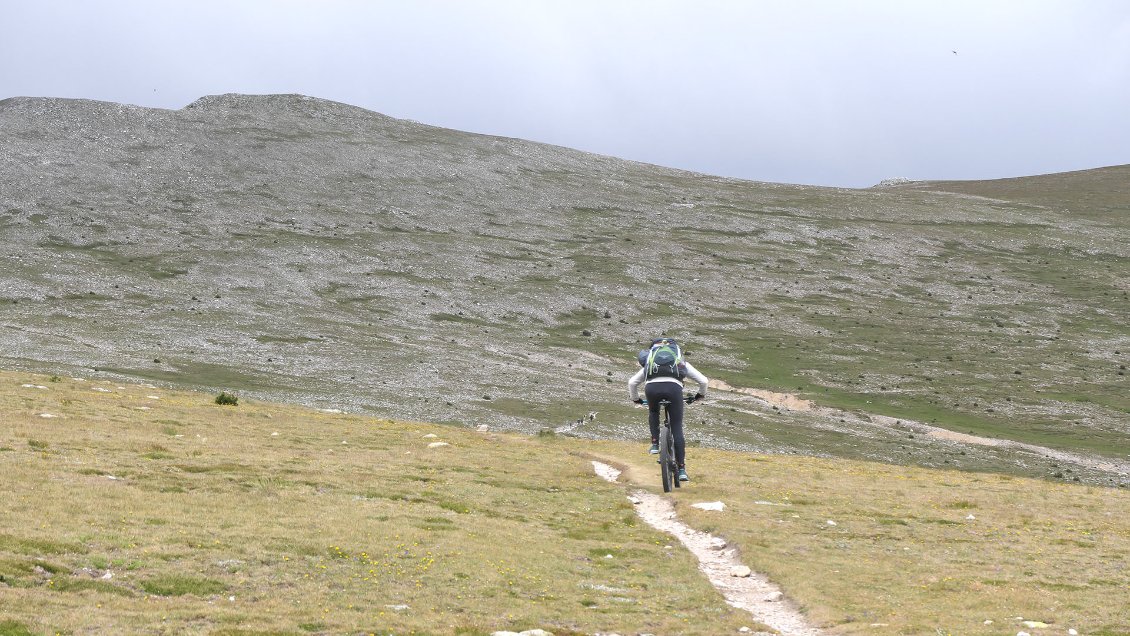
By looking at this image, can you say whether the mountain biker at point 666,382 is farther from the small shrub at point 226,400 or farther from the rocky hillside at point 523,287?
the rocky hillside at point 523,287

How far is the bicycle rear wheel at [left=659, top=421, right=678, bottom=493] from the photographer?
33.2 meters

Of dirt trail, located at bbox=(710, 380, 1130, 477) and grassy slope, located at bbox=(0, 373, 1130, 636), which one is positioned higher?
grassy slope, located at bbox=(0, 373, 1130, 636)

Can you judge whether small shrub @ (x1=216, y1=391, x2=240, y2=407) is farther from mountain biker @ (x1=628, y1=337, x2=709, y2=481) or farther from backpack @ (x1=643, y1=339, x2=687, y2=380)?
backpack @ (x1=643, y1=339, x2=687, y2=380)

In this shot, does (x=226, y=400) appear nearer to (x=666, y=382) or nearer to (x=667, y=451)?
(x=667, y=451)

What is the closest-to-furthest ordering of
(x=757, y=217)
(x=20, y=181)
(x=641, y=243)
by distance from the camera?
(x=20, y=181) < (x=641, y=243) < (x=757, y=217)

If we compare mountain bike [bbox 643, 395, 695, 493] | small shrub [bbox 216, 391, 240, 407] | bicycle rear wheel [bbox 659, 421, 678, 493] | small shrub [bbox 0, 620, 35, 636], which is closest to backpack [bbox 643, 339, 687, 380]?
mountain bike [bbox 643, 395, 695, 493]

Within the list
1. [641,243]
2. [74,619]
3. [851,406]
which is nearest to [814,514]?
[74,619]

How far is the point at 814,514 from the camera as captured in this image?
1297 inches

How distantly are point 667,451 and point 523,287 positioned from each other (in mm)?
99923

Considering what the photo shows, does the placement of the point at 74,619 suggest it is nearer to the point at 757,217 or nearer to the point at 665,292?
the point at 665,292

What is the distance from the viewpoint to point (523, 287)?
133m

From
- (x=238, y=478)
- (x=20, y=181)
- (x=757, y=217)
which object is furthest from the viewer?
(x=757, y=217)

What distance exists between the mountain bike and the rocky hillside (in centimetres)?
3216

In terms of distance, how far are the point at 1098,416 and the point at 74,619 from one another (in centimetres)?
9559
